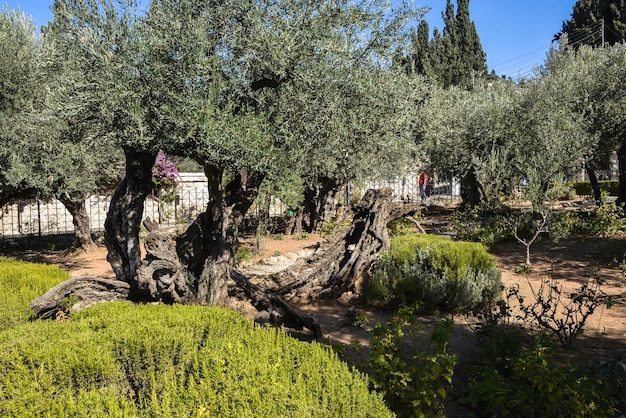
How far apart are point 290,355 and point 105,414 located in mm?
1158

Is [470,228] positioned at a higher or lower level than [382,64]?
lower

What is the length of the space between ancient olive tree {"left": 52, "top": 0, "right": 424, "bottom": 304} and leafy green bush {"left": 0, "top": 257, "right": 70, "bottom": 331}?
94cm

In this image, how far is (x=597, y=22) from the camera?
38.6m

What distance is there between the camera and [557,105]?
14.2 metres

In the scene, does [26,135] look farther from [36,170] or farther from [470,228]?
[470,228]

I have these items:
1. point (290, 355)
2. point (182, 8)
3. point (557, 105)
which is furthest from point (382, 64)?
point (557, 105)

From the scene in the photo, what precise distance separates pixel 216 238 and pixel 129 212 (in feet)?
3.86

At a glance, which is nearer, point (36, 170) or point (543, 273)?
point (543, 273)

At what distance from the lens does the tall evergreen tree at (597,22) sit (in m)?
35.7

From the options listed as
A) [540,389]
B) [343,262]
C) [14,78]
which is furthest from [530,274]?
[14,78]

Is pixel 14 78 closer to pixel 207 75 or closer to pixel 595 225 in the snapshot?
pixel 207 75

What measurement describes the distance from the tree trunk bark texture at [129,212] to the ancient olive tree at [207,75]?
13 millimetres

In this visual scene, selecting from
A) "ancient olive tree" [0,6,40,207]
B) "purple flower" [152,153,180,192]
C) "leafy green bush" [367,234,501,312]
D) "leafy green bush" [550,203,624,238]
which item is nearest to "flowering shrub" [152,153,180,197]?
"purple flower" [152,153,180,192]

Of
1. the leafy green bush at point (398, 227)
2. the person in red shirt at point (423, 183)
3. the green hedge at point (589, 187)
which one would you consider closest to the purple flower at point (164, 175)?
the leafy green bush at point (398, 227)
